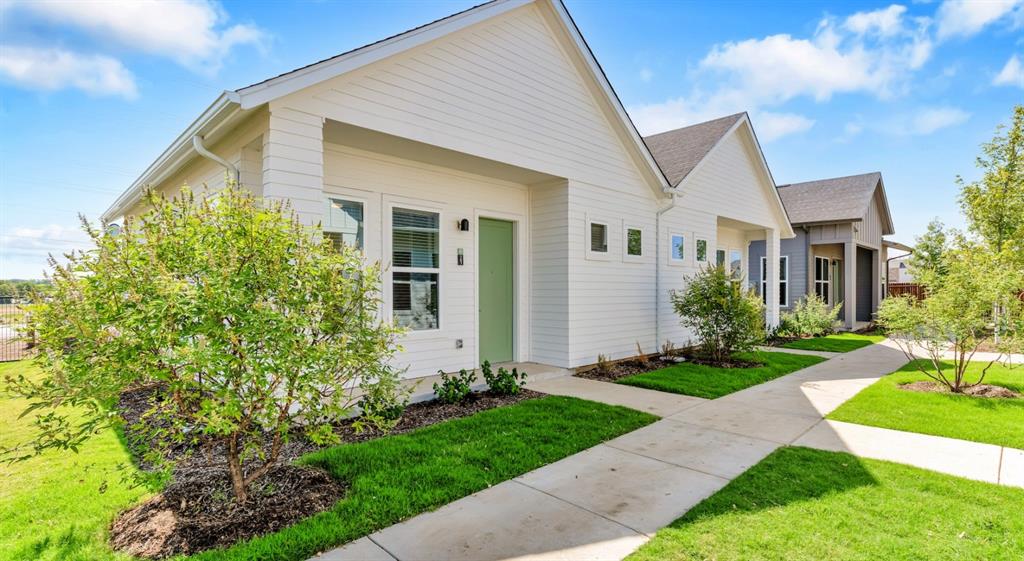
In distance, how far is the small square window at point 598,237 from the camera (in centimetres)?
831

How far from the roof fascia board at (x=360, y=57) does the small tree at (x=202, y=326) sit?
6.78ft

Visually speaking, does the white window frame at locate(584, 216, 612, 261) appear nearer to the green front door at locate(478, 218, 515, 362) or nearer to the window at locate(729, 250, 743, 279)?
the green front door at locate(478, 218, 515, 362)

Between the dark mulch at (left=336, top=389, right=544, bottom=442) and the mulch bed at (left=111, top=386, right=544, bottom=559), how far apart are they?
0.75m

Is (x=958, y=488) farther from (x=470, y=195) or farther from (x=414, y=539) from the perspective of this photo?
(x=470, y=195)

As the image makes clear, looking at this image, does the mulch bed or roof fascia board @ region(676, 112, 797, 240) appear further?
roof fascia board @ region(676, 112, 797, 240)

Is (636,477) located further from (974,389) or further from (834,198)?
(834,198)

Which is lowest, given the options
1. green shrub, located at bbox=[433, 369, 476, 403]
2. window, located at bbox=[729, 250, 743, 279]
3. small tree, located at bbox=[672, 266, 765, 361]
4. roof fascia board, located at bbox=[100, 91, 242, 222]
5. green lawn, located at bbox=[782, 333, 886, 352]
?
green lawn, located at bbox=[782, 333, 886, 352]

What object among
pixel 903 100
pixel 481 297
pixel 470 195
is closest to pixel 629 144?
pixel 470 195

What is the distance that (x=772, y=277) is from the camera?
44.1 feet

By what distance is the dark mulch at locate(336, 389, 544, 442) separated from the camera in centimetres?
468

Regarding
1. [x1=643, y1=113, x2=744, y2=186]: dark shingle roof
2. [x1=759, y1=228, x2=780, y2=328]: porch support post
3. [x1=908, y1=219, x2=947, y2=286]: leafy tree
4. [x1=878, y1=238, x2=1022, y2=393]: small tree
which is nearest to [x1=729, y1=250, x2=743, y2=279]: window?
[x1=759, y1=228, x2=780, y2=328]: porch support post

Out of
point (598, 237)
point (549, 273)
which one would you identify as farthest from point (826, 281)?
point (549, 273)

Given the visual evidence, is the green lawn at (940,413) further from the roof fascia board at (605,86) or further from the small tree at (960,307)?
the roof fascia board at (605,86)

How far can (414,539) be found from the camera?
272 cm
